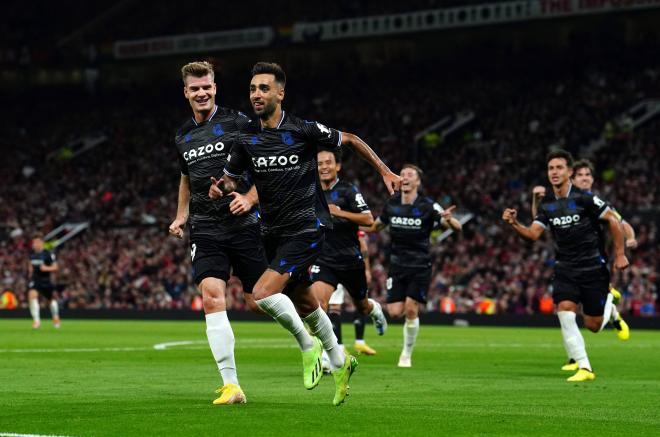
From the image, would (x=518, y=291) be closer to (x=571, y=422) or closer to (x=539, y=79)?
(x=539, y=79)

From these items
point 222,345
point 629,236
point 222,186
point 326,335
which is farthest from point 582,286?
point 222,186

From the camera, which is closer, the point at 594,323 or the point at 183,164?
the point at 183,164

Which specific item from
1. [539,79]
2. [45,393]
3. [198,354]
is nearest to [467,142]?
[539,79]

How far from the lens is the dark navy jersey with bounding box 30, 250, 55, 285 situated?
32.3 metres

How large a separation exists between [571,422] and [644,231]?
2996cm

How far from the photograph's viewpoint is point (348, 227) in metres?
16.8

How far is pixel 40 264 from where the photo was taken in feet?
A: 106

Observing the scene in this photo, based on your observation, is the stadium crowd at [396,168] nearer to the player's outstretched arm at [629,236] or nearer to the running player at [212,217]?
the player's outstretched arm at [629,236]

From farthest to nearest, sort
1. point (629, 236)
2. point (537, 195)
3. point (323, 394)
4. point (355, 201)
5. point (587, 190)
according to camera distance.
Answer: point (629, 236) < point (587, 190) < point (355, 201) < point (537, 195) < point (323, 394)

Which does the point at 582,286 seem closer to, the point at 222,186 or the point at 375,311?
the point at 375,311

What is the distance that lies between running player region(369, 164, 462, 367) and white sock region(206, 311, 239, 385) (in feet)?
23.5

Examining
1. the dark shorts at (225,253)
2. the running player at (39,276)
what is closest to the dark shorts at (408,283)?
the dark shorts at (225,253)

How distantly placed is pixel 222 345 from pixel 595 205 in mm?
6542

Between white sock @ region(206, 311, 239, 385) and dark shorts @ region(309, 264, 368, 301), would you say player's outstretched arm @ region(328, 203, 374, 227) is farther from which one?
white sock @ region(206, 311, 239, 385)
